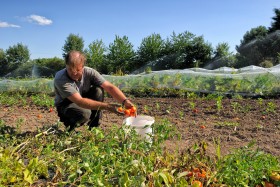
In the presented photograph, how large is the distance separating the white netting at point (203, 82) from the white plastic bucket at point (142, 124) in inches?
145

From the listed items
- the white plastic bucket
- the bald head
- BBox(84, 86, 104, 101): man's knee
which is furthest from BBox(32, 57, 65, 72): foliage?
the white plastic bucket

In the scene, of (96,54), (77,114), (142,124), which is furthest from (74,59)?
(96,54)

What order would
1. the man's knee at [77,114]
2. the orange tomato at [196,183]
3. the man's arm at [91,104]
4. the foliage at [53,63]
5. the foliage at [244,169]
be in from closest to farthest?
the orange tomato at [196,183] < the foliage at [244,169] < the man's arm at [91,104] < the man's knee at [77,114] < the foliage at [53,63]

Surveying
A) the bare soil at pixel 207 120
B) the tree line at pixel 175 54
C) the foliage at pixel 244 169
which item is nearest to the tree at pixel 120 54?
the tree line at pixel 175 54

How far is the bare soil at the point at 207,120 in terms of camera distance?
3.47m

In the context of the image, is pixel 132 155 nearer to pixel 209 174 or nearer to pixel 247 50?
pixel 209 174

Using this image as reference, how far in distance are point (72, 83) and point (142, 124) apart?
88cm

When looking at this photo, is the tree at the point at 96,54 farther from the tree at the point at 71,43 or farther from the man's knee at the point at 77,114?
the man's knee at the point at 77,114

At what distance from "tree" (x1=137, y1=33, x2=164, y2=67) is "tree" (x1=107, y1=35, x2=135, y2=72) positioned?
0.35m

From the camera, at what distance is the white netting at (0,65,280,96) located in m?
6.37

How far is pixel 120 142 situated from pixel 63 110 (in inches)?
46.5

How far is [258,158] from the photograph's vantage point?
2.25 metres

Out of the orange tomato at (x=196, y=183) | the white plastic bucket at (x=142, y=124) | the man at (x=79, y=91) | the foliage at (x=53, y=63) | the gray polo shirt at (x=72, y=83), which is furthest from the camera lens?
the foliage at (x=53, y=63)

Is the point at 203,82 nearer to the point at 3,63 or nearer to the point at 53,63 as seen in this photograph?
the point at 53,63
